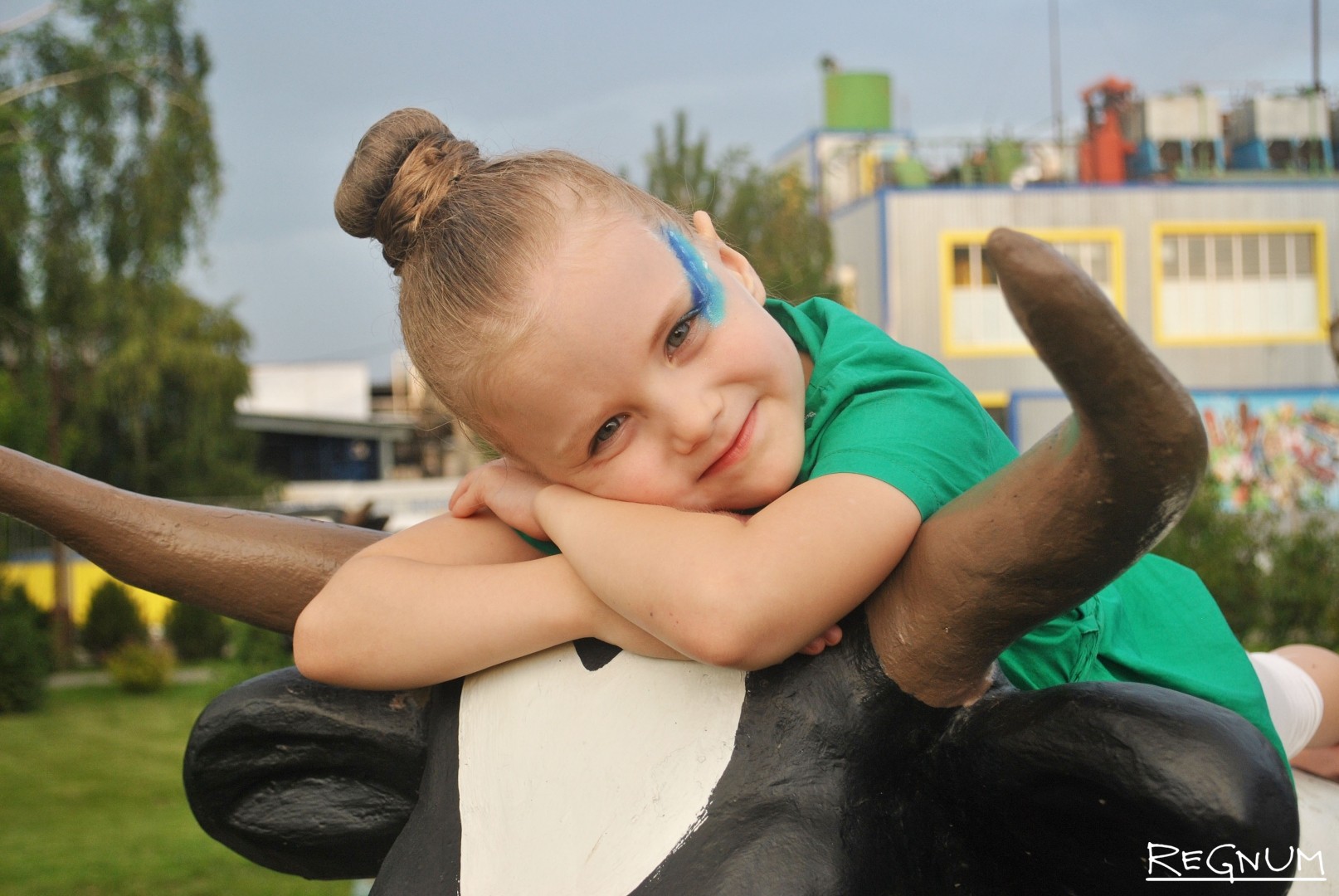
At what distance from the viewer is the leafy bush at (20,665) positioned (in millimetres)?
16797

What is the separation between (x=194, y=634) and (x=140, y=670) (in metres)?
2.94

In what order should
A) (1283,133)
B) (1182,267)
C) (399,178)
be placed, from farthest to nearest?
(1283,133)
(1182,267)
(399,178)

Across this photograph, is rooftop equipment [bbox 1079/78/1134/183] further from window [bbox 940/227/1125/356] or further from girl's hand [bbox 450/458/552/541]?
girl's hand [bbox 450/458/552/541]

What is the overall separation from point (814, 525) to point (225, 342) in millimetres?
22790

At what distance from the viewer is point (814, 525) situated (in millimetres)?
1178

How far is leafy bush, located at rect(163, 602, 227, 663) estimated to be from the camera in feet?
70.3

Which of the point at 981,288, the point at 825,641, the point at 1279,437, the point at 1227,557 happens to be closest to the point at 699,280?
the point at 825,641

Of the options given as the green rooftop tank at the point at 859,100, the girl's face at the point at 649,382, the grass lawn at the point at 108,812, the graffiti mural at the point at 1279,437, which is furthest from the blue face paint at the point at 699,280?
the green rooftop tank at the point at 859,100

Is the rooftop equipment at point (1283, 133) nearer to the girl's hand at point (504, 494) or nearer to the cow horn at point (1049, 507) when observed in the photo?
the girl's hand at point (504, 494)

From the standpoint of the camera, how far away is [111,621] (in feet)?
69.2

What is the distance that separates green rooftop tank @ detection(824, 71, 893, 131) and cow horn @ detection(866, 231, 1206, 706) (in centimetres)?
2537

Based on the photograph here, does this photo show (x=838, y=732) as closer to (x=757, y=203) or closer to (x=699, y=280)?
(x=699, y=280)

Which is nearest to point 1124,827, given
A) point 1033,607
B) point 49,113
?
point 1033,607

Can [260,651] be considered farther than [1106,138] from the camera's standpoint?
No
